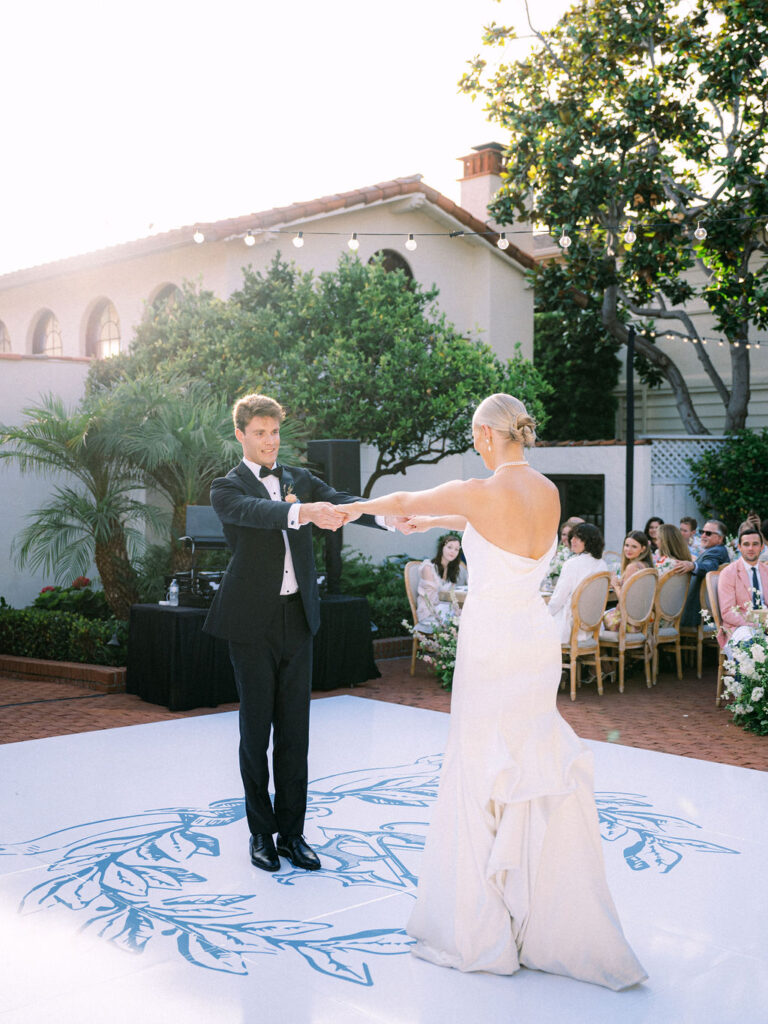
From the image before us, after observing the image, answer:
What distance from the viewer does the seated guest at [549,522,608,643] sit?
8.13 metres

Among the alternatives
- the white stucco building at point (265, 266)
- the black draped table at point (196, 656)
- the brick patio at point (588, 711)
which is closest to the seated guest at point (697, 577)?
the brick patio at point (588, 711)

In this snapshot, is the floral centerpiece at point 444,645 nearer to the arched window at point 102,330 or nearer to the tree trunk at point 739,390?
the tree trunk at point 739,390

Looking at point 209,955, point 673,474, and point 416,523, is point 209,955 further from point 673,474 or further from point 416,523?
point 673,474

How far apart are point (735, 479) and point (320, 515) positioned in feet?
46.5

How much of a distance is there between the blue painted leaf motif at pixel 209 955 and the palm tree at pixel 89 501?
20.6 feet

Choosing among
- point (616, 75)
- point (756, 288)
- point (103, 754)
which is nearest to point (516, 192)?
point (616, 75)

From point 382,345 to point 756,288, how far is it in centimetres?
676

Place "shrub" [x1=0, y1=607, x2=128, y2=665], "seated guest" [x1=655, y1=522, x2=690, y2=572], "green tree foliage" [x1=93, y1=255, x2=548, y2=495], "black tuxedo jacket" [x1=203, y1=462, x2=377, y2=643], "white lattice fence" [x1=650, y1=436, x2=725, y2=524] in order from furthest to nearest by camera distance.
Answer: "white lattice fence" [x1=650, y1=436, x2=725, y2=524]
"green tree foliage" [x1=93, y1=255, x2=548, y2=495]
"seated guest" [x1=655, y1=522, x2=690, y2=572]
"shrub" [x1=0, y1=607, x2=128, y2=665]
"black tuxedo jacket" [x1=203, y1=462, x2=377, y2=643]

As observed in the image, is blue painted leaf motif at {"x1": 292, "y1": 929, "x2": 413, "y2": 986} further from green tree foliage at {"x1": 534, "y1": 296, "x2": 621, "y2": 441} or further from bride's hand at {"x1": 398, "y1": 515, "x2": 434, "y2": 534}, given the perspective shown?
green tree foliage at {"x1": 534, "y1": 296, "x2": 621, "y2": 441}

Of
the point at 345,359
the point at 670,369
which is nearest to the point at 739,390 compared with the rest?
the point at 670,369

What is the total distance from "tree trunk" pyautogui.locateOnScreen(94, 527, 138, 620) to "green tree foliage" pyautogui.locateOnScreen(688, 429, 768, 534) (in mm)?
10688

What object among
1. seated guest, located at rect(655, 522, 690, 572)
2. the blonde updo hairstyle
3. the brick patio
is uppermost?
the blonde updo hairstyle

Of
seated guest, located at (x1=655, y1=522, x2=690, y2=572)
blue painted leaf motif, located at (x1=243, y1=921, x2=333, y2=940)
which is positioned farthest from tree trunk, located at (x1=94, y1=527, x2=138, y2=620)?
blue painted leaf motif, located at (x1=243, y1=921, x2=333, y2=940)

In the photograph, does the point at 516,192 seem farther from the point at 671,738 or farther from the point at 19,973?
the point at 19,973
